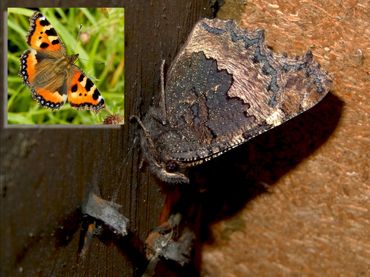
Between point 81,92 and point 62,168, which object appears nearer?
point 62,168

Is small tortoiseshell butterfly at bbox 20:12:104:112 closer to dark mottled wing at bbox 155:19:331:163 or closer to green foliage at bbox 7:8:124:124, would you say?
green foliage at bbox 7:8:124:124

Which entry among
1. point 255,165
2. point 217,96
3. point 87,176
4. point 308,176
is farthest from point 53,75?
point 308,176

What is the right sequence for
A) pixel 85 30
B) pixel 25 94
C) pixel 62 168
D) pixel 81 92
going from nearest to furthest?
pixel 62 168
pixel 81 92
pixel 25 94
pixel 85 30

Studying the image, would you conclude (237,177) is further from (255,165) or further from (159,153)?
(159,153)

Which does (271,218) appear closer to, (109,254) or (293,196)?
(293,196)

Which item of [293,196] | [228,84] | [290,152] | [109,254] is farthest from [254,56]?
[109,254]

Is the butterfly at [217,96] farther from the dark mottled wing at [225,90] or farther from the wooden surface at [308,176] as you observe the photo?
the wooden surface at [308,176]
